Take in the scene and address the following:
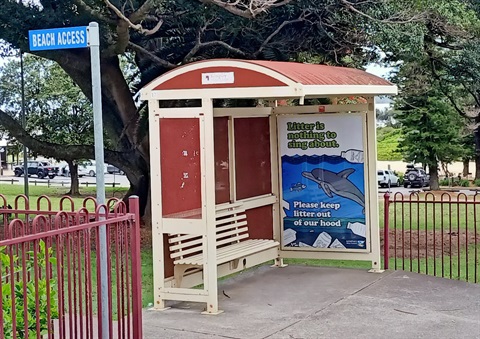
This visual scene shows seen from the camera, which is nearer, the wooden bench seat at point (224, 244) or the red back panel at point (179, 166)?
the red back panel at point (179, 166)

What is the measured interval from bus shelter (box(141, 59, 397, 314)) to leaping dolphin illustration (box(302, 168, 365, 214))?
0.05 feet

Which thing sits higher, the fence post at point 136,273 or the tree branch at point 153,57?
the tree branch at point 153,57

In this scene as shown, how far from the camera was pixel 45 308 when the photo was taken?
17.8 ft

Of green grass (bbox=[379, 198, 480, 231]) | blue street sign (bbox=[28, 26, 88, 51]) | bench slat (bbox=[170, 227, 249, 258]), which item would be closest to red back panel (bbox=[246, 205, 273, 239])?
bench slat (bbox=[170, 227, 249, 258])

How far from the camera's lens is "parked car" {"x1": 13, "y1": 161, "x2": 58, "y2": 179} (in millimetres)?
64875

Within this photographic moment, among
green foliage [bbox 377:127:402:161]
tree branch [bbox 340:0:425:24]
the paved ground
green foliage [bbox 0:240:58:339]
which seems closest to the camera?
green foliage [bbox 0:240:58:339]

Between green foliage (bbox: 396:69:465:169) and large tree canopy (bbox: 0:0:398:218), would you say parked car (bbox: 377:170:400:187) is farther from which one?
large tree canopy (bbox: 0:0:398:218)

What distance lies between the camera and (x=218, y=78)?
833 centimetres

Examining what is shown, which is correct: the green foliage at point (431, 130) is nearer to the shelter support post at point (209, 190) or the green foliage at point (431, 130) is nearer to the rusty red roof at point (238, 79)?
the rusty red roof at point (238, 79)

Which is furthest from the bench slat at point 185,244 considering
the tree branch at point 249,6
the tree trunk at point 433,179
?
the tree trunk at point 433,179

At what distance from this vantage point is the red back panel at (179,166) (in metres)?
8.47

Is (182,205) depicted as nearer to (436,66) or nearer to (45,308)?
(45,308)

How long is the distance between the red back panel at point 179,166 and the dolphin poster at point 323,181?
3.00 metres

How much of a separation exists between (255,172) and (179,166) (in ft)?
8.53
